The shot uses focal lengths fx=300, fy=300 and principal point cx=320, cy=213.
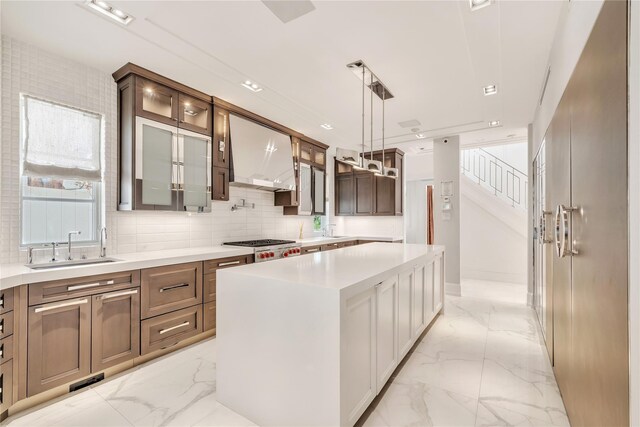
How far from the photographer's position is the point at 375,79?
10.00 feet

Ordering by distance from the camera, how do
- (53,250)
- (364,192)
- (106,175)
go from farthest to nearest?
(364,192) < (106,175) < (53,250)

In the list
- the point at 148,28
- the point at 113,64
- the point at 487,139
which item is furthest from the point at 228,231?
the point at 487,139

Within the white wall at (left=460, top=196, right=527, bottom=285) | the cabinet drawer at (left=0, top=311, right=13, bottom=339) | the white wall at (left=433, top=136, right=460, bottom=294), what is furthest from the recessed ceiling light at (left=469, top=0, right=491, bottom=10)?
the white wall at (left=460, top=196, right=527, bottom=285)

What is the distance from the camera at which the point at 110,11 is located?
2.07 meters

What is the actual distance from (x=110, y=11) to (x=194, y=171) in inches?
63.0

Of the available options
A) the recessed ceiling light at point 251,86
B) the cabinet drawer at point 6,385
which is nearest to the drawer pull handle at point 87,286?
the cabinet drawer at point 6,385

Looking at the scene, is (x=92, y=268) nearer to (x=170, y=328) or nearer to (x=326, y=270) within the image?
(x=170, y=328)

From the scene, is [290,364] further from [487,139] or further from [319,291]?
[487,139]

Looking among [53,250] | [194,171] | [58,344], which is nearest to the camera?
[58,344]

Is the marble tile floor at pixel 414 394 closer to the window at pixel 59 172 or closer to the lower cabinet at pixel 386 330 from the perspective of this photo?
the lower cabinet at pixel 386 330

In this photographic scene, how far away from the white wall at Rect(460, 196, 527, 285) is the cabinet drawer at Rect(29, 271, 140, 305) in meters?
6.00

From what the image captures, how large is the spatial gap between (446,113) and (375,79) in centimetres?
152

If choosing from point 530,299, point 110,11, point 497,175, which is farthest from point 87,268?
point 497,175

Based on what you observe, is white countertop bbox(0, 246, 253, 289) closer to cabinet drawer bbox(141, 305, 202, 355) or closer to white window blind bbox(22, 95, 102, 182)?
cabinet drawer bbox(141, 305, 202, 355)
